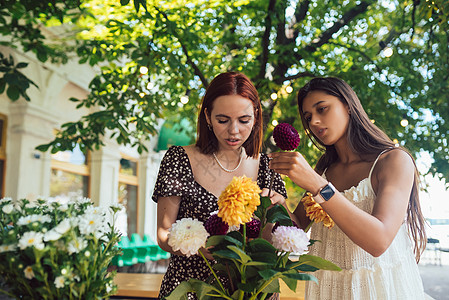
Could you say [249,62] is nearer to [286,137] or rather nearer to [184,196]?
[184,196]

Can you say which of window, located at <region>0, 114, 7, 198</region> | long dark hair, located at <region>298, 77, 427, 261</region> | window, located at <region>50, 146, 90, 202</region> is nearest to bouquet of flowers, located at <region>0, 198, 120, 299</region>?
→ long dark hair, located at <region>298, 77, 427, 261</region>

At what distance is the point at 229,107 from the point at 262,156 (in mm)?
308

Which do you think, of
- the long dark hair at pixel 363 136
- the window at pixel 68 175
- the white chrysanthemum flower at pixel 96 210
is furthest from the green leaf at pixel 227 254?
the window at pixel 68 175

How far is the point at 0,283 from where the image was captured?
0.70 metres

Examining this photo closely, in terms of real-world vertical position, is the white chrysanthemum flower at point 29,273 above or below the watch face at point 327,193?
below

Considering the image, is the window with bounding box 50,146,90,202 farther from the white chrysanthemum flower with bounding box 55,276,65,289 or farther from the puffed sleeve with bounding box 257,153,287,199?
the white chrysanthemum flower with bounding box 55,276,65,289

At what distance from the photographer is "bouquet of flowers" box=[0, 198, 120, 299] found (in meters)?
0.64

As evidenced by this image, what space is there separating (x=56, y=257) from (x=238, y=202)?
316 mm

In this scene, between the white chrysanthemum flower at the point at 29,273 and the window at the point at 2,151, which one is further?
the window at the point at 2,151

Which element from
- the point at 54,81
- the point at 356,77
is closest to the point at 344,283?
the point at 356,77

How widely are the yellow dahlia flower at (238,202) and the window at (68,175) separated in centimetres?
664

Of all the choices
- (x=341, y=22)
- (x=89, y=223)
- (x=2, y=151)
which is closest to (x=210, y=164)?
(x=89, y=223)

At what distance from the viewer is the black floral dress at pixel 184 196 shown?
1342 mm

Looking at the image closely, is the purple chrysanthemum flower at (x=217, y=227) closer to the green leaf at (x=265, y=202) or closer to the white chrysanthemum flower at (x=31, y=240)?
the green leaf at (x=265, y=202)
